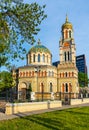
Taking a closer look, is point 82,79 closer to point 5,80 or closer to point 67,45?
point 67,45

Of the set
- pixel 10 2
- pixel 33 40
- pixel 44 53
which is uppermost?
pixel 44 53

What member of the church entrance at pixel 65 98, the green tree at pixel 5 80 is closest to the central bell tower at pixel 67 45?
the church entrance at pixel 65 98

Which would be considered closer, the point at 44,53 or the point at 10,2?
the point at 10,2

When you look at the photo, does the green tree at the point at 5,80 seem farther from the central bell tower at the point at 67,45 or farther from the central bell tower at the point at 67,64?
the central bell tower at the point at 67,45

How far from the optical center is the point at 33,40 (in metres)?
13.9

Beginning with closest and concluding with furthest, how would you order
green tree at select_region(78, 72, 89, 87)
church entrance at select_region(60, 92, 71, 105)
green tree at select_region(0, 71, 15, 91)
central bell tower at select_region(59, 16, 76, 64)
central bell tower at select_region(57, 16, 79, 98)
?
1. green tree at select_region(0, 71, 15, 91)
2. church entrance at select_region(60, 92, 71, 105)
3. central bell tower at select_region(57, 16, 79, 98)
4. central bell tower at select_region(59, 16, 76, 64)
5. green tree at select_region(78, 72, 89, 87)

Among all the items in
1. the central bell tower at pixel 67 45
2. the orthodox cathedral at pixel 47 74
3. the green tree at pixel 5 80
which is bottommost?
the green tree at pixel 5 80

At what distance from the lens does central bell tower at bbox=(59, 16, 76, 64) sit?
74.6 m

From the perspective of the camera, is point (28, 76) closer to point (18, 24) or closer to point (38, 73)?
point (38, 73)

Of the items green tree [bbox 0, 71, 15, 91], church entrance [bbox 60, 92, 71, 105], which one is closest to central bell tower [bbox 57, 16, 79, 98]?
church entrance [bbox 60, 92, 71, 105]

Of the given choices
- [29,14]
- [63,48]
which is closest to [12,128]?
[29,14]

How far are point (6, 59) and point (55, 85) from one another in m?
55.9

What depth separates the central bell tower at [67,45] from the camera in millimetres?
74562

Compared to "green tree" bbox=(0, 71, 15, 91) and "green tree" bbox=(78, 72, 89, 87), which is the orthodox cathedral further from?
"green tree" bbox=(0, 71, 15, 91)
